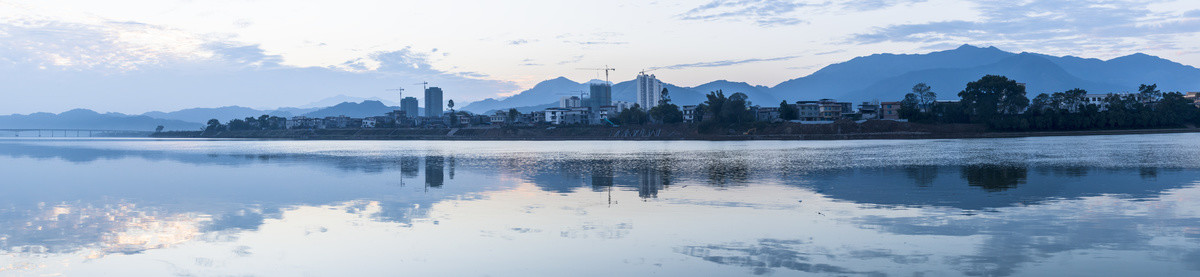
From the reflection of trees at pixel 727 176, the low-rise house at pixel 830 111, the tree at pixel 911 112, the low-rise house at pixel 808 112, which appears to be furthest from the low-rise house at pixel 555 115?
the reflection of trees at pixel 727 176

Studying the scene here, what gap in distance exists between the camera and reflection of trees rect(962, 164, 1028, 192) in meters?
24.2

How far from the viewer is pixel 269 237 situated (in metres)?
14.8

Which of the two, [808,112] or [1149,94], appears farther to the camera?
[808,112]

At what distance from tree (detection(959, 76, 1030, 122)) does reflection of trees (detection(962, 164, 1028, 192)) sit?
260 feet

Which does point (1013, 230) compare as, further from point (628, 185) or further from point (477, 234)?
point (628, 185)

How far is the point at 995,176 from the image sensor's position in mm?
28141

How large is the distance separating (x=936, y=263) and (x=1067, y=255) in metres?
2.24

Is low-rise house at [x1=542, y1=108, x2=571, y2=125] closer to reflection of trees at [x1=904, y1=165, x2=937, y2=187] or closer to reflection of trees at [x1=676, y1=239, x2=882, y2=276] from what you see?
reflection of trees at [x1=904, y1=165, x2=937, y2=187]

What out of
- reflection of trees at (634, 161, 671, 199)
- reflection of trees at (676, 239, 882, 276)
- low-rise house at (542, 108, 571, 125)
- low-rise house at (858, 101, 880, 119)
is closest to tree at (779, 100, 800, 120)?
low-rise house at (858, 101, 880, 119)

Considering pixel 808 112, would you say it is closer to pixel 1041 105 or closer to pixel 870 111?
pixel 870 111

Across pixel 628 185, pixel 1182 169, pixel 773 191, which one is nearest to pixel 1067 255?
pixel 773 191

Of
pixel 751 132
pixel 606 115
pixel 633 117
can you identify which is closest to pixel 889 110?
pixel 751 132

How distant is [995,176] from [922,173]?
3030 mm

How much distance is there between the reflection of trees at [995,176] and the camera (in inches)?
951
